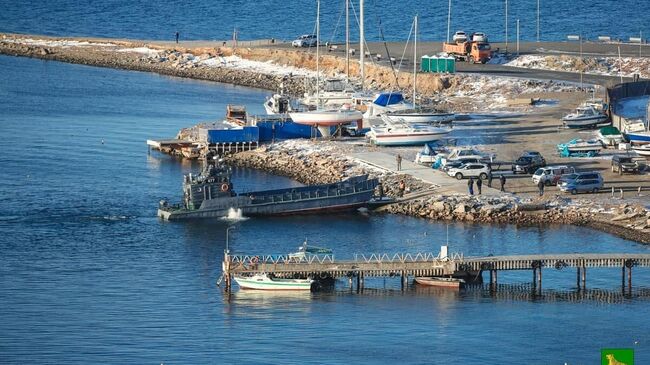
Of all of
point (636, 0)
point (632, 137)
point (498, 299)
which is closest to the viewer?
point (498, 299)

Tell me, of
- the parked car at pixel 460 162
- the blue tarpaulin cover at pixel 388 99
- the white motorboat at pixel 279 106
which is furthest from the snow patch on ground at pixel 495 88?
the parked car at pixel 460 162

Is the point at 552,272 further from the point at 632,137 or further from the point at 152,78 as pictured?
the point at 152,78

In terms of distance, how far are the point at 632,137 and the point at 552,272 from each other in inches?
872

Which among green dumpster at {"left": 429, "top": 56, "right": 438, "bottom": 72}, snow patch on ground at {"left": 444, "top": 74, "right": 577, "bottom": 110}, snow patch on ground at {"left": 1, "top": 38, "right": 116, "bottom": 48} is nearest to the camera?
snow patch on ground at {"left": 444, "top": 74, "right": 577, "bottom": 110}

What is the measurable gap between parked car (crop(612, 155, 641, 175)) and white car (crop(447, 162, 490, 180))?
6.92m

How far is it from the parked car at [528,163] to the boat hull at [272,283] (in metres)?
23.1

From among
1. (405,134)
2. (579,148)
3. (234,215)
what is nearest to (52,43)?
(405,134)

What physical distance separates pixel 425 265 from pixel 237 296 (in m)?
7.99

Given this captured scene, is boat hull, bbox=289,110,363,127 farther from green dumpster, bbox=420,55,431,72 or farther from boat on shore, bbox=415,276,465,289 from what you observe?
boat on shore, bbox=415,276,465,289

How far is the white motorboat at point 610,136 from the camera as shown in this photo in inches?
3656

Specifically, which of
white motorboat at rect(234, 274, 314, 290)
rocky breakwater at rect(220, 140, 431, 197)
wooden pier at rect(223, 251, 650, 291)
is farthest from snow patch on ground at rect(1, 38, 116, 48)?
white motorboat at rect(234, 274, 314, 290)

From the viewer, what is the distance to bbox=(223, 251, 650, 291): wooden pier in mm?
67500

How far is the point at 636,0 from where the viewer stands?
19688 cm

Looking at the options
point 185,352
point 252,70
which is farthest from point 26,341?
point 252,70
